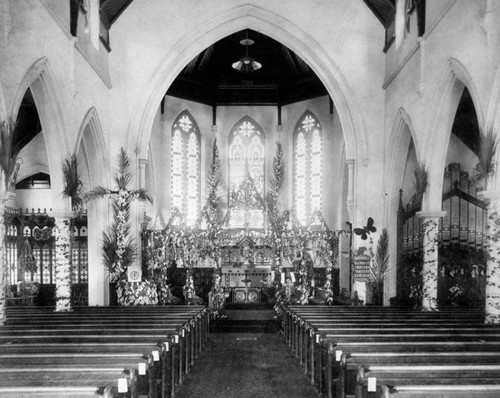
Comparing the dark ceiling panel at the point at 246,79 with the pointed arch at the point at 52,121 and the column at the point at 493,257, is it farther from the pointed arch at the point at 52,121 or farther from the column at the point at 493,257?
the column at the point at 493,257

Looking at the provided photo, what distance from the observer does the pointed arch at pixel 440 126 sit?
11039 mm

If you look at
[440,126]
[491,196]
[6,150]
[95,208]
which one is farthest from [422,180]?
[95,208]

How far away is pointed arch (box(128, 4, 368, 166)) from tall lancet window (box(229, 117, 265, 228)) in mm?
6715

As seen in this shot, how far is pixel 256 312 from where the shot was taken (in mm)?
15031

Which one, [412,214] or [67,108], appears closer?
[67,108]

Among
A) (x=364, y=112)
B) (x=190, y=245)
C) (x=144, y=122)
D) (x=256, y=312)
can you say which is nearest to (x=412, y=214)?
(x=364, y=112)

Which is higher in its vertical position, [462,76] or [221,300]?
[462,76]

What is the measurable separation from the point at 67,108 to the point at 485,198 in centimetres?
864

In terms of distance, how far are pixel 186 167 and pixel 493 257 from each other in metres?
15.8

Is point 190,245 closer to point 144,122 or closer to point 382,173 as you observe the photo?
point 144,122

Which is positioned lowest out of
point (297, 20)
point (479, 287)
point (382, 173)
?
point (479, 287)

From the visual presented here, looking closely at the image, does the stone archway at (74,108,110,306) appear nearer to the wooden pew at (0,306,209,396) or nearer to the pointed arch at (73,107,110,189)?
the pointed arch at (73,107,110,189)

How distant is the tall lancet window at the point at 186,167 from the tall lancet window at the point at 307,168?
4.17 metres

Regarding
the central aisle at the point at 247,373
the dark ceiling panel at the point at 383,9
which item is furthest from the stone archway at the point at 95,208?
the dark ceiling panel at the point at 383,9
